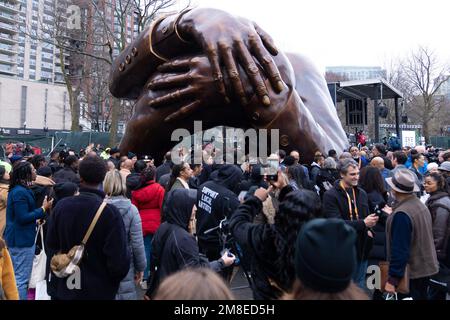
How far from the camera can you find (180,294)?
152 centimetres

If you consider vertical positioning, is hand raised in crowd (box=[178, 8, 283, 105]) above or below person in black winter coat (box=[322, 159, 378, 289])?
above

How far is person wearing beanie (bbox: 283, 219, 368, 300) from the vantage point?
5.51 feet

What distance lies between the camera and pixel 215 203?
4668 mm

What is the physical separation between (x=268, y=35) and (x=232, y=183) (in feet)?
16.2

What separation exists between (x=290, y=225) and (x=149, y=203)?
3.55m

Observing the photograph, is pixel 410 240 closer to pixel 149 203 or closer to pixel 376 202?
pixel 376 202

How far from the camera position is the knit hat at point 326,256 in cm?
168

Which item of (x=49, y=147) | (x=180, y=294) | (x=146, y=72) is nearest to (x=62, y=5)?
(x=49, y=147)

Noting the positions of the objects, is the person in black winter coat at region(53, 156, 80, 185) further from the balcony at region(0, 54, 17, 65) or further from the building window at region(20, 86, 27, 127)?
the balcony at region(0, 54, 17, 65)

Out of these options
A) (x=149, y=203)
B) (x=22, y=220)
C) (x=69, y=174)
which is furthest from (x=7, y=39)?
(x=22, y=220)

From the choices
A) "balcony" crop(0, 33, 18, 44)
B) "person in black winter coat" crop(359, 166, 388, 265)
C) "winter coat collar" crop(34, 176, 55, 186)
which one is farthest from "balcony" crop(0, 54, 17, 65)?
"person in black winter coat" crop(359, 166, 388, 265)

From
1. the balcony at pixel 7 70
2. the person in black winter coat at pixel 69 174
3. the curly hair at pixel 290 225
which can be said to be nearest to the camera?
the curly hair at pixel 290 225

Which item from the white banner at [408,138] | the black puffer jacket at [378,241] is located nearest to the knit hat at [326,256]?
the black puffer jacket at [378,241]

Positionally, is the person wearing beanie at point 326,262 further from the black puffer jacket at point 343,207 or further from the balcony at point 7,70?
the balcony at point 7,70
